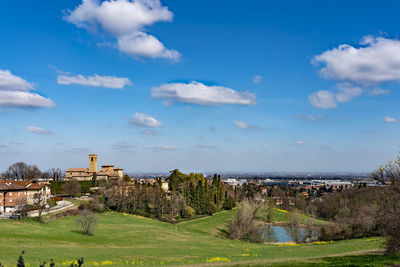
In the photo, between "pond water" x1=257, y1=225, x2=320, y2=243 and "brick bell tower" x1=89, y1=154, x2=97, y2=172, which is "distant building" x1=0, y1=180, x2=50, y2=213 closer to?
"pond water" x1=257, y1=225, x2=320, y2=243

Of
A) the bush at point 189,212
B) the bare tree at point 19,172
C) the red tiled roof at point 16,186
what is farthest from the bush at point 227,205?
the bare tree at point 19,172

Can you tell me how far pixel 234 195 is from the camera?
120m

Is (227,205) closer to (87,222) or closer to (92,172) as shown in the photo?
(87,222)

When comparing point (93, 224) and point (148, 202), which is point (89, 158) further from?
point (93, 224)

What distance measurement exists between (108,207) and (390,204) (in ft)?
249

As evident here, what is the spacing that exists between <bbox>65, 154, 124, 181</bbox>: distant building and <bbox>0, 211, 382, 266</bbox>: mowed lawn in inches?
2394

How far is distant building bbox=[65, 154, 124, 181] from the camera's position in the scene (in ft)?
443

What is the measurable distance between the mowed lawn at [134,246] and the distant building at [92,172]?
60819 millimetres

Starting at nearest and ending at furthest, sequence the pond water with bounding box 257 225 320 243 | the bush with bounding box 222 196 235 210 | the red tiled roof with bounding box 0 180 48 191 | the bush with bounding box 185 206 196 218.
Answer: the pond water with bounding box 257 225 320 243 < the bush with bounding box 185 206 196 218 < the red tiled roof with bounding box 0 180 48 191 < the bush with bounding box 222 196 235 210

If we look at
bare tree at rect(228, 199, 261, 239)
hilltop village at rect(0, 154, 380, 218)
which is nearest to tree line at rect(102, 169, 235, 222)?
hilltop village at rect(0, 154, 380, 218)

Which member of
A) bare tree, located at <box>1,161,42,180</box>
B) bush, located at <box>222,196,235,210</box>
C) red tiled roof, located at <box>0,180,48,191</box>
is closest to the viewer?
red tiled roof, located at <box>0,180,48,191</box>

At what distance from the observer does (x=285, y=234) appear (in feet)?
237

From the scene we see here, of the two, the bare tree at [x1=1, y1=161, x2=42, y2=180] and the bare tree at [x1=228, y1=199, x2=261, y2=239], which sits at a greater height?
the bare tree at [x1=1, y1=161, x2=42, y2=180]

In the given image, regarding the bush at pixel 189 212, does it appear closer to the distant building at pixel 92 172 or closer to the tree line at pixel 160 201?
the tree line at pixel 160 201
